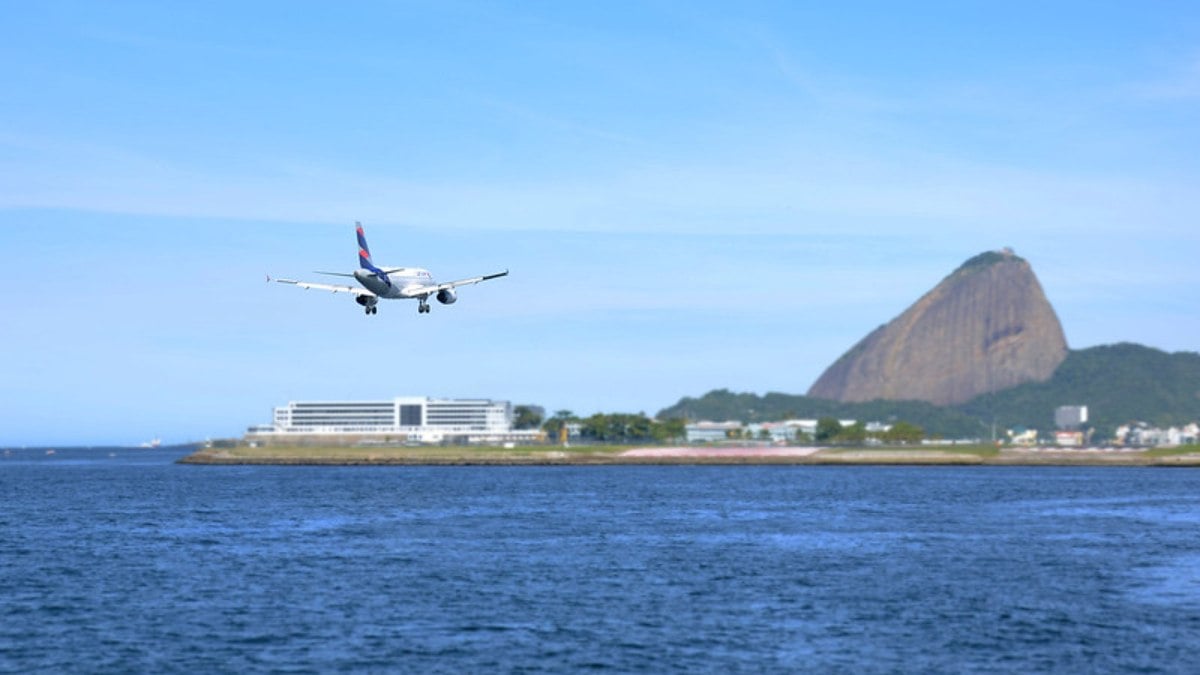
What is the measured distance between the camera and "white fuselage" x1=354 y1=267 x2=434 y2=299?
262ft

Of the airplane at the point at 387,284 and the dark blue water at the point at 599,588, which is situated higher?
the airplane at the point at 387,284

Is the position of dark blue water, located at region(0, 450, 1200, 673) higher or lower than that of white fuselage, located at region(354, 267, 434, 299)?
lower

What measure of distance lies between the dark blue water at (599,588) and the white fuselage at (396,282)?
15.5 meters

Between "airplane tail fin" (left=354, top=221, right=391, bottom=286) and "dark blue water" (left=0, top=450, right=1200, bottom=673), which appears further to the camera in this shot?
"airplane tail fin" (left=354, top=221, right=391, bottom=286)

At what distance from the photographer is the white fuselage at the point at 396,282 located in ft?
262

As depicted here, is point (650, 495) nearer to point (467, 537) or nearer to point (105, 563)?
point (467, 537)

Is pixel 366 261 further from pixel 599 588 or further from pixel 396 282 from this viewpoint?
pixel 599 588

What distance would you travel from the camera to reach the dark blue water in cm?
4909

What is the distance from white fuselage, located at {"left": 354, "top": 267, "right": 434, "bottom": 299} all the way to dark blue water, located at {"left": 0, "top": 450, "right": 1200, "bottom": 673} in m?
15.5

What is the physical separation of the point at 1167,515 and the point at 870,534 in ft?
120

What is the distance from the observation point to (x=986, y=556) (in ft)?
265

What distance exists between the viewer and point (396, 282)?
267 ft

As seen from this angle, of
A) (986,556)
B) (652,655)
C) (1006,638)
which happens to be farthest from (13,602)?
(986,556)

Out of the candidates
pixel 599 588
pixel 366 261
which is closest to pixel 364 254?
pixel 366 261
